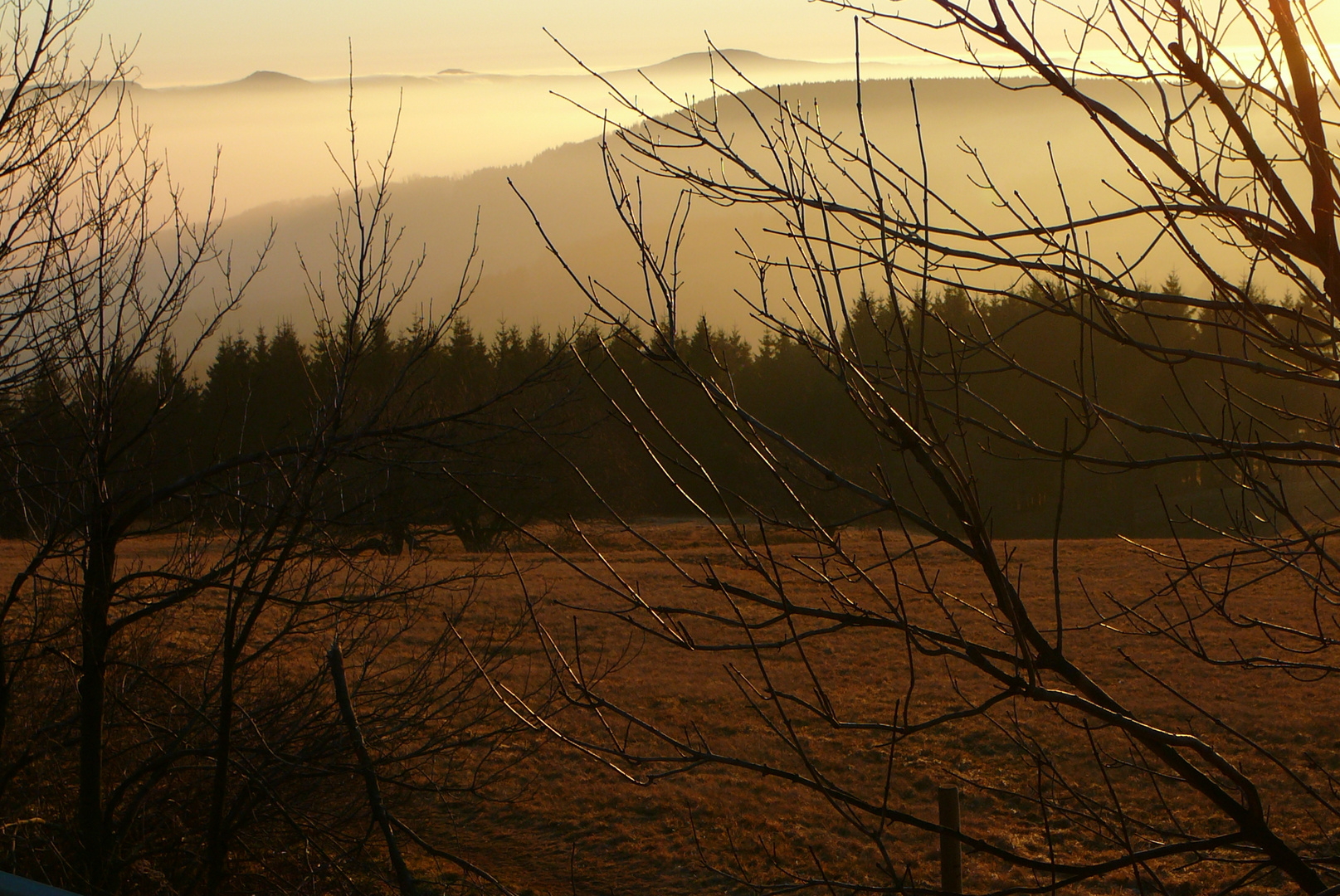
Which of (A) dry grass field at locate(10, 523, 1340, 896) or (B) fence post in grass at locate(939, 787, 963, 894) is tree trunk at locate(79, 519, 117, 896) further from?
(B) fence post in grass at locate(939, 787, 963, 894)

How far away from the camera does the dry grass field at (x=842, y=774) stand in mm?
8797

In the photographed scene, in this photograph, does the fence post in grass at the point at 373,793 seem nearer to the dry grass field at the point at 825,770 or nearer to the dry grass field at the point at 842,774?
the dry grass field at the point at 825,770

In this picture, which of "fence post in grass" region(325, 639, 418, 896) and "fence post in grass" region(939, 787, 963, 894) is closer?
"fence post in grass" region(325, 639, 418, 896)

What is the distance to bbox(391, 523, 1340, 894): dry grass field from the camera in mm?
8797

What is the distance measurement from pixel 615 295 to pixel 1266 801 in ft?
32.0

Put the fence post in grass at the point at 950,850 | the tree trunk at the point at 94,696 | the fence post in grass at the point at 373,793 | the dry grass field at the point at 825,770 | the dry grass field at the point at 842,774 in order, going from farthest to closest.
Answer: the dry grass field at the point at 842,774
the dry grass field at the point at 825,770
the tree trunk at the point at 94,696
the fence post in grass at the point at 950,850
the fence post in grass at the point at 373,793

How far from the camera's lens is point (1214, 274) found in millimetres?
2359

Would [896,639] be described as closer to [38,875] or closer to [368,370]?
[38,875]

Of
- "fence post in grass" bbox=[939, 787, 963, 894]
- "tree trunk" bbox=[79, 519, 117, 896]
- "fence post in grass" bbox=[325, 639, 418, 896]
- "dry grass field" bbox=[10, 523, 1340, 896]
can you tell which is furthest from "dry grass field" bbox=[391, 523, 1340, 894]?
"fence post in grass" bbox=[325, 639, 418, 896]

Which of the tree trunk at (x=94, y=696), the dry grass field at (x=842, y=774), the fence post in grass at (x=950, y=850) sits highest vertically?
the tree trunk at (x=94, y=696)

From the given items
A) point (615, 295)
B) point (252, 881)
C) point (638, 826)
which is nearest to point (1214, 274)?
point (615, 295)

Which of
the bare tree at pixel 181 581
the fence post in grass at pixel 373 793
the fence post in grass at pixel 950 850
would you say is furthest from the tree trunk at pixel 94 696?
the fence post in grass at pixel 950 850

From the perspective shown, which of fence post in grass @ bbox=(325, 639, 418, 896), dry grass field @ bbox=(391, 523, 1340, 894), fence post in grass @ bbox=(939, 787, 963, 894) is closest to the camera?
fence post in grass @ bbox=(325, 639, 418, 896)

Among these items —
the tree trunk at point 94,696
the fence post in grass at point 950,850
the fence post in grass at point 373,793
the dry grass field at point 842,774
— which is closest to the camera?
the fence post in grass at point 373,793
